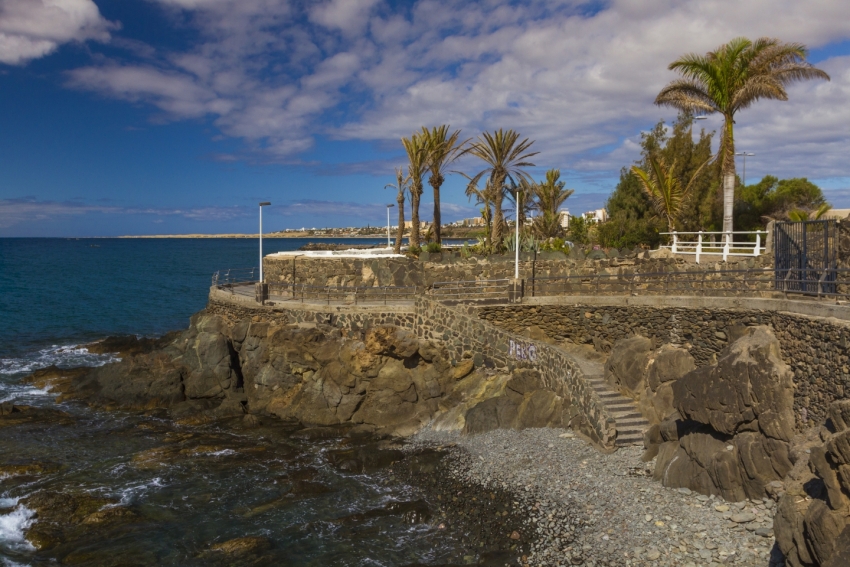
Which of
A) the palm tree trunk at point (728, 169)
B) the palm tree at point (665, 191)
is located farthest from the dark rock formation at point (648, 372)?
the palm tree at point (665, 191)

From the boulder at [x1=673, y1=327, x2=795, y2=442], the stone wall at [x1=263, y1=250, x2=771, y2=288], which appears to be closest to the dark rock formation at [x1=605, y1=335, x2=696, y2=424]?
the boulder at [x1=673, y1=327, x2=795, y2=442]

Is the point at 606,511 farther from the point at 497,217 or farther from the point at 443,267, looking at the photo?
the point at 497,217

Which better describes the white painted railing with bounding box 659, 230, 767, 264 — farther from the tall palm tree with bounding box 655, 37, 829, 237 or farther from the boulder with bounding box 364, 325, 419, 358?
the boulder with bounding box 364, 325, 419, 358

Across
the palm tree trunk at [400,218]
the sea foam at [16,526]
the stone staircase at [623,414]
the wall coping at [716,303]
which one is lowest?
the sea foam at [16,526]

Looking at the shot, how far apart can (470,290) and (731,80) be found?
1202cm

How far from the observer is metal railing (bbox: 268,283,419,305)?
2353cm

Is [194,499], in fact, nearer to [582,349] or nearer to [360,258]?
[582,349]

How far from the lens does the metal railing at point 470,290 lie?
22.6 m

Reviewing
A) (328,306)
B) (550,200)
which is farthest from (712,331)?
(550,200)

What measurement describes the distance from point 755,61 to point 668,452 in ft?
51.1

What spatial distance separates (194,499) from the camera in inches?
560

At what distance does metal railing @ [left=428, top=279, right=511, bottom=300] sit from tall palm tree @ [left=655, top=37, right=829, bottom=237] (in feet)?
27.4

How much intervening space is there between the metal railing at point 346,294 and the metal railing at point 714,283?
507 centimetres

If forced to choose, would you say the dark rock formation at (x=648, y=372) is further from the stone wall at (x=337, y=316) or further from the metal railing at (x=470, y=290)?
the stone wall at (x=337, y=316)
